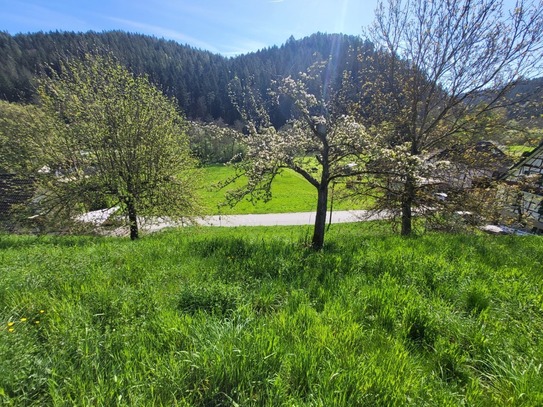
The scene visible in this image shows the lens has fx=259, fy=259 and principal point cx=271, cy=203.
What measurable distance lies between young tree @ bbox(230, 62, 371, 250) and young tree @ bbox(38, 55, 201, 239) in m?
5.64

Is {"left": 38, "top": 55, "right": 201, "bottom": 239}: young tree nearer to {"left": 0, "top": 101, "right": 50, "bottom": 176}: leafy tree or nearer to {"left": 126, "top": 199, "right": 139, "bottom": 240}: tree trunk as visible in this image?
{"left": 126, "top": 199, "right": 139, "bottom": 240}: tree trunk

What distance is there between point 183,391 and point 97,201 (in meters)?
10.5

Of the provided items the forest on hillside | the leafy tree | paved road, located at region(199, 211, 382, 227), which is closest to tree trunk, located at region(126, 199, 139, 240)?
the leafy tree

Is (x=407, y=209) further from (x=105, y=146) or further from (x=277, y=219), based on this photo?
(x=277, y=219)

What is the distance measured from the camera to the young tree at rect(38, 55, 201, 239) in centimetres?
965

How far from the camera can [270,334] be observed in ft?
6.53

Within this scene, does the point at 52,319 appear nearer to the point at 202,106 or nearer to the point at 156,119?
the point at 156,119

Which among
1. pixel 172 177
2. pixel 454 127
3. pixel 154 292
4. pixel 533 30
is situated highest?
pixel 533 30

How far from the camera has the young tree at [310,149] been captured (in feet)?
17.1

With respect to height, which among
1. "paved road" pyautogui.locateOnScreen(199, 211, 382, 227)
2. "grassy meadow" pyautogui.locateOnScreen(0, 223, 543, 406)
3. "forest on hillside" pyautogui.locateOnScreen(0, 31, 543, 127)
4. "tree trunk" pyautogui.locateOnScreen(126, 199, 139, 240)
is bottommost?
"paved road" pyautogui.locateOnScreen(199, 211, 382, 227)

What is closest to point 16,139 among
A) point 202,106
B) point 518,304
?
point 518,304

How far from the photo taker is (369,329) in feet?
7.47

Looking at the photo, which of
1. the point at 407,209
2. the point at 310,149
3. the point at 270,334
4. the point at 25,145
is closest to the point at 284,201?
the point at 407,209

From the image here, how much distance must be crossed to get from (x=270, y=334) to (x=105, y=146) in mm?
10482
